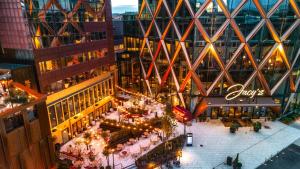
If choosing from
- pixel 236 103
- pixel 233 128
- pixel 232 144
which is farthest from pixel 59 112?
pixel 236 103

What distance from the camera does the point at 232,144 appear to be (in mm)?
23344

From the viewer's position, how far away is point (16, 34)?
20.6 metres

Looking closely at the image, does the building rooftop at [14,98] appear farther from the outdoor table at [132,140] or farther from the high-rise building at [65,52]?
the outdoor table at [132,140]

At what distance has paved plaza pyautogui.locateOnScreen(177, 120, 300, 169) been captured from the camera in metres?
20.6

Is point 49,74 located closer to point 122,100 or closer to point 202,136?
point 122,100

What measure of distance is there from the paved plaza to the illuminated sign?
3.75 m

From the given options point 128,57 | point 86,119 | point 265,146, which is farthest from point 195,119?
point 128,57

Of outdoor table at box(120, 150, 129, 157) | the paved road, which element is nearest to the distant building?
outdoor table at box(120, 150, 129, 157)

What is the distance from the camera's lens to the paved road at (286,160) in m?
19.8

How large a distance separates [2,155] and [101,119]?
1604 centimetres

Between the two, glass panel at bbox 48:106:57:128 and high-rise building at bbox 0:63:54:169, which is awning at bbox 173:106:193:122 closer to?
glass panel at bbox 48:106:57:128

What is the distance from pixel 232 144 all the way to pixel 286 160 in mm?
4912

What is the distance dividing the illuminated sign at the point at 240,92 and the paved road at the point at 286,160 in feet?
23.3

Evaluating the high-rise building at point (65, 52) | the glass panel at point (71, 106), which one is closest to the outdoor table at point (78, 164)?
the high-rise building at point (65, 52)
